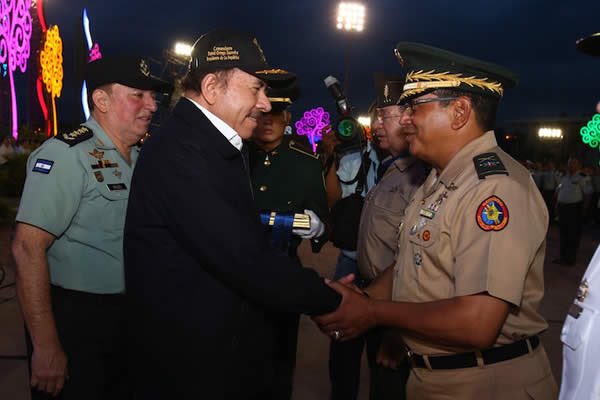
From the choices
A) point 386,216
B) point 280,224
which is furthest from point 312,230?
point 386,216

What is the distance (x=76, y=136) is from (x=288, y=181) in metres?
1.53

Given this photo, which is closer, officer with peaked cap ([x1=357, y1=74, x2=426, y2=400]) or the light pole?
officer with peaked cap ([x1=357, y1=74, x2=426, y2=400])

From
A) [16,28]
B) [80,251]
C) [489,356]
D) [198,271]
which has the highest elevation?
[16,28]

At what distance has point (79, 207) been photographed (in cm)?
236

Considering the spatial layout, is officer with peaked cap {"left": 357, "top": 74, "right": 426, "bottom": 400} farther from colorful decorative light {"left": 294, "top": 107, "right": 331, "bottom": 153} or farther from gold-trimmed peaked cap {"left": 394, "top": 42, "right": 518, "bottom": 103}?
colorful decorative light {"left": 294, "top": 107, "right": 331, "bottom": 153}

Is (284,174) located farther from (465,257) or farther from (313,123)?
(313,123)

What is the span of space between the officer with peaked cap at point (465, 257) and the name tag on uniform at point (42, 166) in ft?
4.70

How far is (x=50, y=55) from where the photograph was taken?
76.6 feet

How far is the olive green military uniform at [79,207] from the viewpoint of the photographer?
87.1 inches

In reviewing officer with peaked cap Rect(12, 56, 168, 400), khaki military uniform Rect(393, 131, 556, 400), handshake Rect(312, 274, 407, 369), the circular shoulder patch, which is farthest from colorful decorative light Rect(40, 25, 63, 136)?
the circular shoulder patch

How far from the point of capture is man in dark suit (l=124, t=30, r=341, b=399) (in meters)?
1.74

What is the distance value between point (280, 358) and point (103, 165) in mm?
2111

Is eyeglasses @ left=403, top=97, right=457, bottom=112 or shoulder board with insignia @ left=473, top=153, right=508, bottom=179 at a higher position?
eyeglasses @ left=403, top=97, right=457, bottom=112

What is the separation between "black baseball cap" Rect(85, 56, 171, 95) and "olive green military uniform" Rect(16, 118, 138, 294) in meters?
0.31
